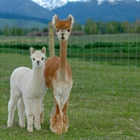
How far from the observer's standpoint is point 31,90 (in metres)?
5.71

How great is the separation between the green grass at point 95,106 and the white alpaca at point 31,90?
0.22 meters

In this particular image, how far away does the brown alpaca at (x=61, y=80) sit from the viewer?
548 cm

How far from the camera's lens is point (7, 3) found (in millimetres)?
77125

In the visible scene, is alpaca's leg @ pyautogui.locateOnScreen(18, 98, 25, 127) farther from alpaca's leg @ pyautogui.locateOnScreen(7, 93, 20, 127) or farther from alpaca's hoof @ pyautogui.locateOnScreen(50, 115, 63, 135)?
alpaca's hoof @ pyautogui.locateOnScreen(50, 115, 63, 135)

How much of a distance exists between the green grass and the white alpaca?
0.72 ft

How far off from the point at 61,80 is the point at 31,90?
0.47 meters

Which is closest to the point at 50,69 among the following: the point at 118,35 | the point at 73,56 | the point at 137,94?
the point at 137,94

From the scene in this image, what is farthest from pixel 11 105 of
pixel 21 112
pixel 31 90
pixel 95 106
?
pixel 95 106

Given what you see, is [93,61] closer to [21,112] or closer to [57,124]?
[21,112]

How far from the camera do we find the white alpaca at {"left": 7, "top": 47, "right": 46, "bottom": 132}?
5.67 m

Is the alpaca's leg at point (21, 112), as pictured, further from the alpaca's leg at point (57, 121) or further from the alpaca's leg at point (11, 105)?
the alpaca's leg at point (57, 121)

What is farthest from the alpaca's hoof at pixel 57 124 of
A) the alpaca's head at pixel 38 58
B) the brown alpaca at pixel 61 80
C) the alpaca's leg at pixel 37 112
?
the alpaca's head at pixel 38 58

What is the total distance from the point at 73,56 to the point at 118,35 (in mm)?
6673

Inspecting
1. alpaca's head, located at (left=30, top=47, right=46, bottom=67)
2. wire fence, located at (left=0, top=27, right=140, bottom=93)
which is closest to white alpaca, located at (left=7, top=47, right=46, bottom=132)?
alpaca's head, located at (left=30, top=47, right=46, bottom=67)
